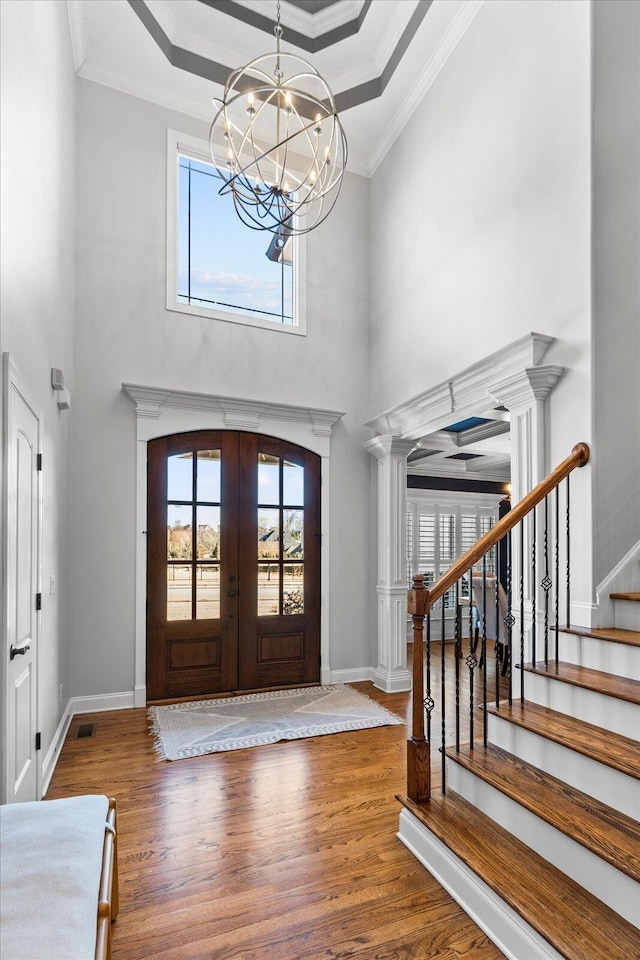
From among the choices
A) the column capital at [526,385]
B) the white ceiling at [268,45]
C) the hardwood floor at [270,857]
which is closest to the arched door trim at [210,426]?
the hardwood floor at [270,857]

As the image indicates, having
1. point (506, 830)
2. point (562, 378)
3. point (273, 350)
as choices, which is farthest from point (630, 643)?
point (273, 350)

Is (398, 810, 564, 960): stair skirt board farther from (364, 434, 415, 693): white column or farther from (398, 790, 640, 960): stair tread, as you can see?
(364, 434, 415, 693): white column

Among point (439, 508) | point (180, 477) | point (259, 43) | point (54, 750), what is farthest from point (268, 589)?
point (259, 43)

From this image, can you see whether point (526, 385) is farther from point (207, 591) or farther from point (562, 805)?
point (207, 591)

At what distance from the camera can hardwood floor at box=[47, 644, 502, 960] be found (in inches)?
79.5

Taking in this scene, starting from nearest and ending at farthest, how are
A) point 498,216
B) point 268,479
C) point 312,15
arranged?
point 498,216 → point 312,15 → point 268,479

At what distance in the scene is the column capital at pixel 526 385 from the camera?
3400 mm

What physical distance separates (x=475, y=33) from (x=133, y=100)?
3040mm

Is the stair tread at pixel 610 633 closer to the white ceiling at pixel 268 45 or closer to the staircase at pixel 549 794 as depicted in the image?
the staircase at pixel 549 794

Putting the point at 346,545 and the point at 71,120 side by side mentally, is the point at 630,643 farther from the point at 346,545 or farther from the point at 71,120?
the point at 71,120

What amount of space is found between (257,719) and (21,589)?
237 centimetres

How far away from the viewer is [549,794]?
2.23 m

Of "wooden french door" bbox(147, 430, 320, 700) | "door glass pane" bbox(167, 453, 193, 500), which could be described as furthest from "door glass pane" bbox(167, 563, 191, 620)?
"door glass pane" bbox(167, 453, 193, 500)

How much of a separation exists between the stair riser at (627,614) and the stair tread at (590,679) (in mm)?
386
